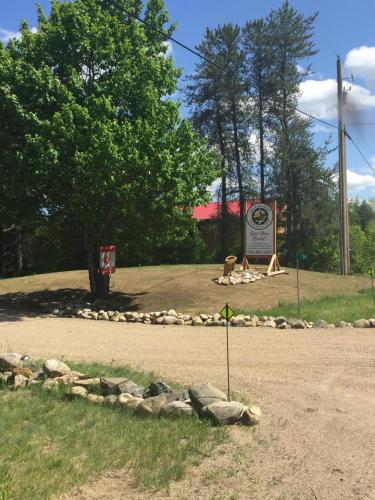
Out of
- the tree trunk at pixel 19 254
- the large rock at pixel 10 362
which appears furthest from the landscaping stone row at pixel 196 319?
the tree trunk at pixel 19 254

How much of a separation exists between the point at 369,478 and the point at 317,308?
11.2 m

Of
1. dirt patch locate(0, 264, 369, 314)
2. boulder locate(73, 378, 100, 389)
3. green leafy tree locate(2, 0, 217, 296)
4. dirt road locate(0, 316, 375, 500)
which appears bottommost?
dirt road locate(0, 316, 375, 500)

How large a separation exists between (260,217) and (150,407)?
15.7m

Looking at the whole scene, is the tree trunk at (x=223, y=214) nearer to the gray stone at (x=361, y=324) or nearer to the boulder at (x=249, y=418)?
the gray stone at (x=361, y=324)

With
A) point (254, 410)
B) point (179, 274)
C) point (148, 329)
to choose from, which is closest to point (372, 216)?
point (179, 274)

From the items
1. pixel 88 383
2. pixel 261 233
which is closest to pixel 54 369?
pixel 88 383

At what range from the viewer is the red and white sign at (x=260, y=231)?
21.2 meters

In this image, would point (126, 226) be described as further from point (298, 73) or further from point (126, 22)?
point (298, 73)

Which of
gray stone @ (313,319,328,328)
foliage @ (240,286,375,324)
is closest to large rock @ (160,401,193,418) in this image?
gray stone @ (313,319,328,328)

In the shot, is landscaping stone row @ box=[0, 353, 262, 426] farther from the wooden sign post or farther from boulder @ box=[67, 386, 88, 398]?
the wooden sign post

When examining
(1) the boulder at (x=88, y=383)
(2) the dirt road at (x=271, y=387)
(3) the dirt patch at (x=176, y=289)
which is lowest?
(2) the dirt road at (x=271, y=387)

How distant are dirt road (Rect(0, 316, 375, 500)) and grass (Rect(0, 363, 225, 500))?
0.69 ft

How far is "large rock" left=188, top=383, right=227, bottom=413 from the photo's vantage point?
248 inches

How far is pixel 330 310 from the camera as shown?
15234mm
